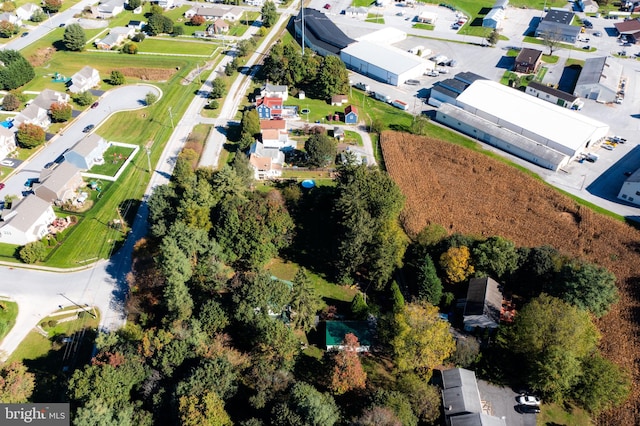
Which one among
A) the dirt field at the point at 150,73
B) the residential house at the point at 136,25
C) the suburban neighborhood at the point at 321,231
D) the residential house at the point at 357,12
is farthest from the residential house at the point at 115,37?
the residential house at the point at 357,12

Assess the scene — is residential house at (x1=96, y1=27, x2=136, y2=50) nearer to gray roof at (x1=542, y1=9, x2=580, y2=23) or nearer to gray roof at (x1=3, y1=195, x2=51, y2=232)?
gray roof at (x1=3, y1=195, x2=51, y2=232)

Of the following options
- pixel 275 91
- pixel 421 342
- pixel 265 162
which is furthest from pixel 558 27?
pixel 421 342

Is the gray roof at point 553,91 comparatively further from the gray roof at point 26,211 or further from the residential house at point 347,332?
the gray roof at point 26,211

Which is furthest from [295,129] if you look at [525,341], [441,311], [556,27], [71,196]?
[556,27]

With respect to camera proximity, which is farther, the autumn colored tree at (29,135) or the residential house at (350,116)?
the residential house at (350,116)

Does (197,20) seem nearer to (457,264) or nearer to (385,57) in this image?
(385,57)

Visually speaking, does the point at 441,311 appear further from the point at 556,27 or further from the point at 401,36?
the point at 556,27
